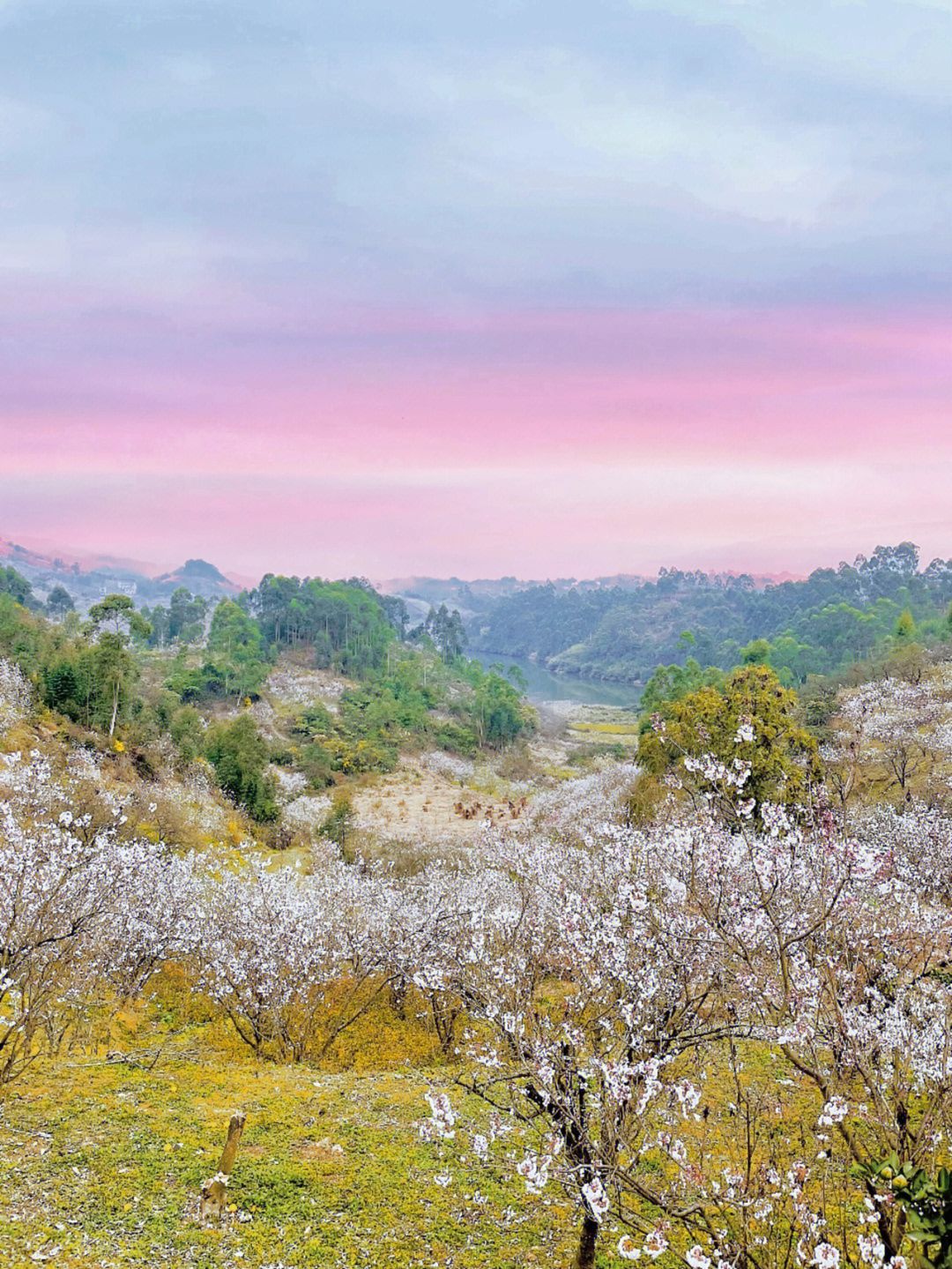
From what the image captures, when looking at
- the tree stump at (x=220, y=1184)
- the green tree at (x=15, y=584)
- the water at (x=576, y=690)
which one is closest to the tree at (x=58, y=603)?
the green tree at (x=15, y=584)

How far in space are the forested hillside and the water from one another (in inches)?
186

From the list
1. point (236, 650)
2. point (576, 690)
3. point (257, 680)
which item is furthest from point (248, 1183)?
point (576, 690)

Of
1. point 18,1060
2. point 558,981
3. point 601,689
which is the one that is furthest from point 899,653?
point 601,689

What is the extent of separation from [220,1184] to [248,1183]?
0.38 metres

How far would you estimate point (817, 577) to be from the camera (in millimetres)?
124188

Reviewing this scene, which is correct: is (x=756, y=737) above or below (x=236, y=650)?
above

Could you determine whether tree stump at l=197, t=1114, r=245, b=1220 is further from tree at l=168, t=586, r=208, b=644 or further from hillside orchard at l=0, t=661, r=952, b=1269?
tree at l=168, t=586, r=208, b=644

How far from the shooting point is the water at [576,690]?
4186 inches

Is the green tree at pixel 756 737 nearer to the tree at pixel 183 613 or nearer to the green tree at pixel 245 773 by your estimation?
the green tree at pixel 245 773

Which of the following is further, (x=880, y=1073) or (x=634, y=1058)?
(x=880, y=1073)

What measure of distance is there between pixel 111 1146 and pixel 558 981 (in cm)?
760

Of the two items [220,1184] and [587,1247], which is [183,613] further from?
[587,1247]

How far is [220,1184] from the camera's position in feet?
20.2

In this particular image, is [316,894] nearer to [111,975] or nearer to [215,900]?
[215,900]
